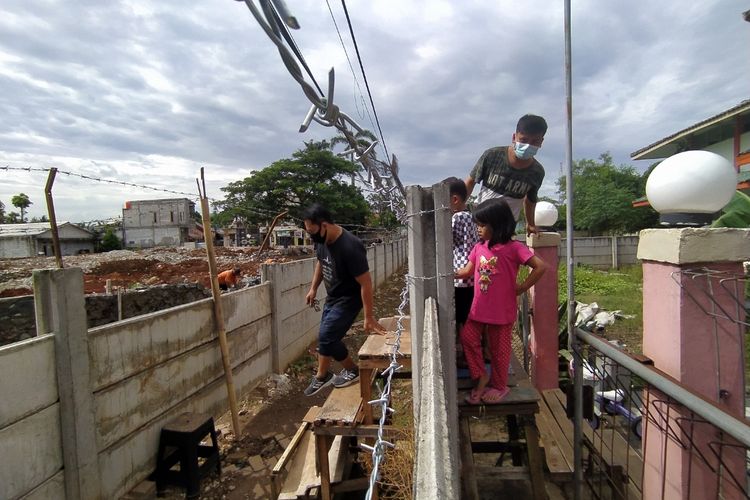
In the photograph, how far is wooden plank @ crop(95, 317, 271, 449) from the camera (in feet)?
9.96

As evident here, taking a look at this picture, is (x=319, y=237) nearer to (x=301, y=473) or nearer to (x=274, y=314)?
(x=301, y=473)

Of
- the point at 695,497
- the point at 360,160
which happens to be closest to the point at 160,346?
the point at 360,160

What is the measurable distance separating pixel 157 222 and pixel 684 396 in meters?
50.7

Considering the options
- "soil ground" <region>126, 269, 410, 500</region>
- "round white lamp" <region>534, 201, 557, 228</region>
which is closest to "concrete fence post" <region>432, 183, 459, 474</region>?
"soil ground" <region>126, 269, 410, 500</region>

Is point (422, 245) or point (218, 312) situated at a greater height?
point (422, 245)

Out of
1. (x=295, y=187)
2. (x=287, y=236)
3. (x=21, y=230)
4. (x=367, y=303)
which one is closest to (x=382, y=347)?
(x=367, y=303)

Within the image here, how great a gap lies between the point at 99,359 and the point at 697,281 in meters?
3.71

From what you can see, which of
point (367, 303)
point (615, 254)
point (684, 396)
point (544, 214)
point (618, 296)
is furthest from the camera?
point (615, 254)

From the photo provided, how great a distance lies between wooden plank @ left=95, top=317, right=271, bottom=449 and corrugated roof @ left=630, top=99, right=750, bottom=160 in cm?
1453

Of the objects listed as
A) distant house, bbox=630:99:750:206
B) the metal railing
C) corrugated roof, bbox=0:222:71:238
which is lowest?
the metal railing

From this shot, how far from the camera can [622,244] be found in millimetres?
17797

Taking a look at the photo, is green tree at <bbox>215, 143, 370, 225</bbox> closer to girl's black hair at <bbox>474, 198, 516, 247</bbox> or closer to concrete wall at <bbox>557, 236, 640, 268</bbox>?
concrete wall at <bbox>557, 236, 640, 268</bbox>

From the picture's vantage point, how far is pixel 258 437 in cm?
434

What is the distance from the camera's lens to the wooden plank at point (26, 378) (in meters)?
2.30
